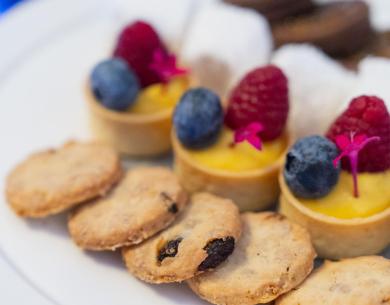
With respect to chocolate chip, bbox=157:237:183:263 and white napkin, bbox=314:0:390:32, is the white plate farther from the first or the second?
white napkin, bbox=314:0:390:32

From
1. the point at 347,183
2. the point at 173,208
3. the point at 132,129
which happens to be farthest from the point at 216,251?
the point at 132,129

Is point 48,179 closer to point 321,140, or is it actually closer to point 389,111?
point 321,140

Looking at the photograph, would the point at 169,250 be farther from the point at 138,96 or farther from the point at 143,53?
the point at 143,53

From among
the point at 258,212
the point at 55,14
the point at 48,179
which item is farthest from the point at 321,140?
the point at 55,14

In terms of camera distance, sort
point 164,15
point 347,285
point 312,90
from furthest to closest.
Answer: point 164,15, point 312,90, point 347,285

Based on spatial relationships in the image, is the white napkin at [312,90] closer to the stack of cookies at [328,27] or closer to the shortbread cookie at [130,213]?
the stack of cookies at [328,27]
